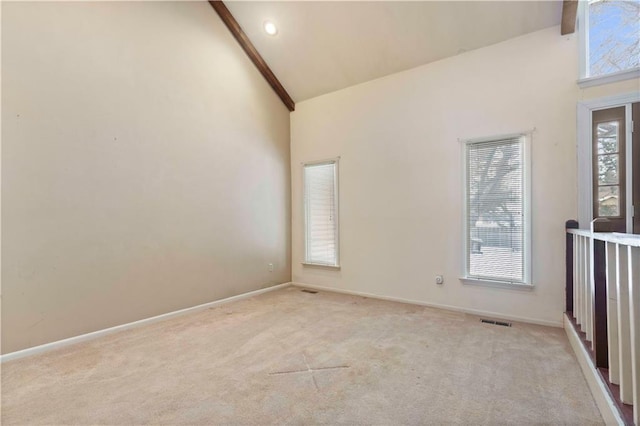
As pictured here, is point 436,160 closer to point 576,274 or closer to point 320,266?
point 576,274

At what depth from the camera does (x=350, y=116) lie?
4.68m

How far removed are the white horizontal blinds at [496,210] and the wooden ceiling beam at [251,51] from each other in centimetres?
300

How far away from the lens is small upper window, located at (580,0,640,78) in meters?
2.92

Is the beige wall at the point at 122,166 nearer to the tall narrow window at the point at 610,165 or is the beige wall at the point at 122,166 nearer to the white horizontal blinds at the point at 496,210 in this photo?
the white horizontal blinds at the point at 496,210

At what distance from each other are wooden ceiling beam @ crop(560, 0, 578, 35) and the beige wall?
12.5 ft

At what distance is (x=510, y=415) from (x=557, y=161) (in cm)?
259

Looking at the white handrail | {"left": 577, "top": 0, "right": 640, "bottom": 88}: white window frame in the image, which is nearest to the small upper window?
{"left": 577, "top": 0, "right": 640, "bottom": 88}: white window frame

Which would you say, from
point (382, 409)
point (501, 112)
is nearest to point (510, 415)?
point (382, 409)

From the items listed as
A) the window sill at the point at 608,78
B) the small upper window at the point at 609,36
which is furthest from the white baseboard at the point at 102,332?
the small upper window at the point at 609,36

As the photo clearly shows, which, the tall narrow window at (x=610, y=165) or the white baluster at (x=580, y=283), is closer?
the white baluster at (x=580, y=283)

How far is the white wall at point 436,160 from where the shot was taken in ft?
10.7

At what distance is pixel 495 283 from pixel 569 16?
2.79m

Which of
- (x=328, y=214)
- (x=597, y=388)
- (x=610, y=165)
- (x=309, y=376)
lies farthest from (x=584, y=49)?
(x=309, y=376)

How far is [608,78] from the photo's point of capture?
2982 mm
